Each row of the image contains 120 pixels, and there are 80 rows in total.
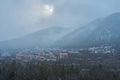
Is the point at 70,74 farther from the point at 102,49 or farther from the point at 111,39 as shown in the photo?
the point at 111,39

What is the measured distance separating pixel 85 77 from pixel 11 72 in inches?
564

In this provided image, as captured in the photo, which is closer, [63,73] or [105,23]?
[63,73]

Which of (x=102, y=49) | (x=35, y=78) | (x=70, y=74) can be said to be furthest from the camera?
(x=102, y=49)

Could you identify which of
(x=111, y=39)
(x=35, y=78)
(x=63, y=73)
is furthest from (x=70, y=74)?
(x=111, y=39)

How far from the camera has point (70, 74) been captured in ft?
192

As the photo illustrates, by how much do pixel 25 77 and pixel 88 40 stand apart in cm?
11266

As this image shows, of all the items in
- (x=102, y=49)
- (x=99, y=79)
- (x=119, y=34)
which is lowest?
(x=99, y=79)

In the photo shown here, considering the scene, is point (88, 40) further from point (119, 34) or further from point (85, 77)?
point (85, 77)

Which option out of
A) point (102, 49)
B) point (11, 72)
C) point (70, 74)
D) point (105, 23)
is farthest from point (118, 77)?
point (105, 23)

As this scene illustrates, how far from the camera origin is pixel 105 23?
195 metres

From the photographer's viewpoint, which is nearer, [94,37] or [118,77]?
[118,77]

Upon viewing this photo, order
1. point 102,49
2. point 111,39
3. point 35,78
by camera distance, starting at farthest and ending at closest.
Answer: point 111,39
point 102,49
point 35,78

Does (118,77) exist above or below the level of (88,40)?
below

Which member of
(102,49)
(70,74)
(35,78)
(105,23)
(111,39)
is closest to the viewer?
(35,78)
